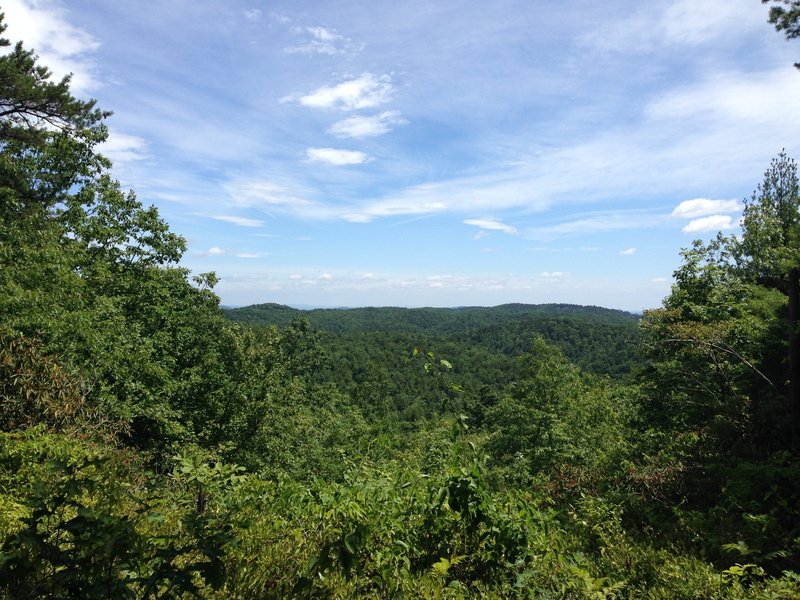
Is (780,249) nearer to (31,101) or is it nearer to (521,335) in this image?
(31,101)

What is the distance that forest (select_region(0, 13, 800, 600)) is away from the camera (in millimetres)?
2832

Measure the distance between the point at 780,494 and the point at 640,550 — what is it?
3.01 m

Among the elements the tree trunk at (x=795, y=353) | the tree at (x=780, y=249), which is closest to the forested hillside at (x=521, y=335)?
the tree at (x=780, y=249)

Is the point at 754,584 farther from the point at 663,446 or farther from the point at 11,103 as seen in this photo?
the point at 11,103

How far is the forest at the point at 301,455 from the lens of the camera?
111 inches

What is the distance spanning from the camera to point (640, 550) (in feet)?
15.2

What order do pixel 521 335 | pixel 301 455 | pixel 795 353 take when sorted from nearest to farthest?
pixel 795 353, pixel 301 455, pixel 521 335

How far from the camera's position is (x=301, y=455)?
19.6m

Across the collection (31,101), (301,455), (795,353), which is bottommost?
(301,455)

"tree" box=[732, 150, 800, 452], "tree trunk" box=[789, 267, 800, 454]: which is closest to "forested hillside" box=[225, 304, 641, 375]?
"tree" box=[732, 150, 800, 452]

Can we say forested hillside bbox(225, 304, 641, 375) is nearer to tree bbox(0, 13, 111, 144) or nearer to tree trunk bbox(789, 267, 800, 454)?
tree bbox(0, 13, 111, 144)

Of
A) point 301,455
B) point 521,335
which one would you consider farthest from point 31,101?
point 521,335

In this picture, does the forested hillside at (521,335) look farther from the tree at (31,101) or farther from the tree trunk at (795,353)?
the tree trunk at (795,353)

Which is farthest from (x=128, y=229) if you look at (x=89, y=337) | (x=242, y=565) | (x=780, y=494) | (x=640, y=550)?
(x=780, y=494)
